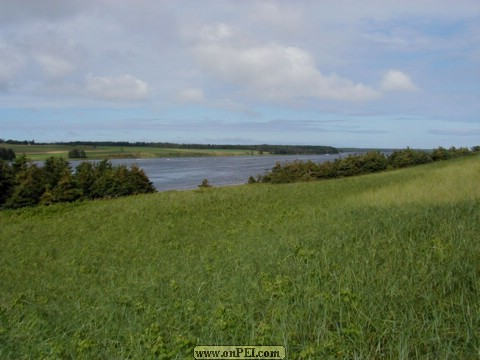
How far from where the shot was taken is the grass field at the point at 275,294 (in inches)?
127

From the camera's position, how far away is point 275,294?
165 inches

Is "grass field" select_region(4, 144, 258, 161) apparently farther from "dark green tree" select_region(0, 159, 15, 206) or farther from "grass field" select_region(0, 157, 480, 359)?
"grass field" select_region(0, 157, 480, 359)

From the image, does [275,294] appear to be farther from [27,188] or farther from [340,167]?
[340,167]

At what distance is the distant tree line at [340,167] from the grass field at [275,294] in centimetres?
3157

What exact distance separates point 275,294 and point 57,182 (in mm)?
29969

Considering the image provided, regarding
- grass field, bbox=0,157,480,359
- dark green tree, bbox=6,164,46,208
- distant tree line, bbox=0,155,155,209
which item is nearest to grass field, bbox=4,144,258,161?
distant tree line, bbox=0,155,155,209

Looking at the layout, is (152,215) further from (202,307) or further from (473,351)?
(473,351)

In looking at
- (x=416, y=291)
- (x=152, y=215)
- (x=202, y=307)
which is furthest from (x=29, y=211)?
(x=416, y=291)

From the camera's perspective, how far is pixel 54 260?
9.56 m

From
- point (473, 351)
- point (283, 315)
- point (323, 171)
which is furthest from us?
point (323, 171)

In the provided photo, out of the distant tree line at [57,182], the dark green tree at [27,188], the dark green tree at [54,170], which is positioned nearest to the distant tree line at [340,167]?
the distant tree line at [57,182]

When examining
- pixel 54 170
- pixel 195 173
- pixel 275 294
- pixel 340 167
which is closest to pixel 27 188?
pixel 54 170

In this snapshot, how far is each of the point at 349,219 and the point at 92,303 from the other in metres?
5.38

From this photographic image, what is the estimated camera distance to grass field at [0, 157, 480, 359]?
323 centimetres
